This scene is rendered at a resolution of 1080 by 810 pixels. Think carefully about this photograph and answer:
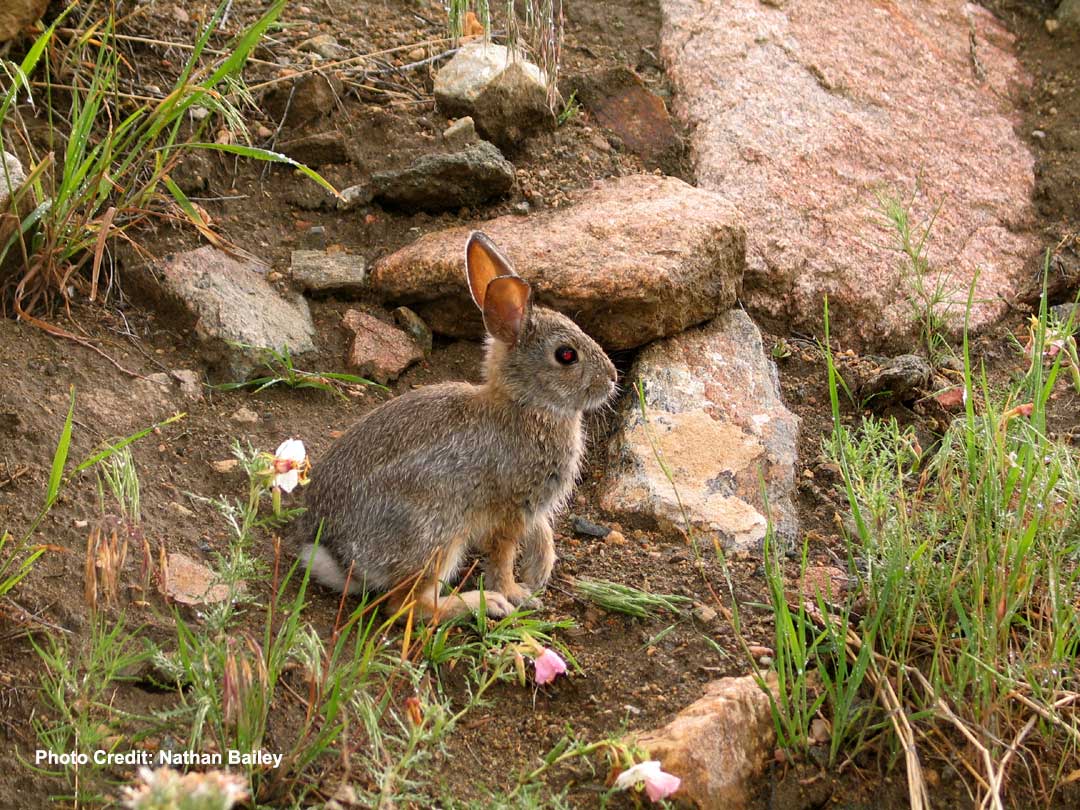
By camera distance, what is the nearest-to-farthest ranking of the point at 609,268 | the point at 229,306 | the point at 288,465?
the point at 288,465 < the point at 229,306 < the point at 609,268

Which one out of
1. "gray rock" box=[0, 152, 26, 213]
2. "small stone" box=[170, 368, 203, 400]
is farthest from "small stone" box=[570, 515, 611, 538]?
"gray rock" box=[0, 152, 26, 213]

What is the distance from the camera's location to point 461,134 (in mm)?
6227

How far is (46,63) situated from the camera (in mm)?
5504

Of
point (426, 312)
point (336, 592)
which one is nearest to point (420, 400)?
point (336, 592)

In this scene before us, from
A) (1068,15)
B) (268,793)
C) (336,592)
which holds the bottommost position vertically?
(336,592)

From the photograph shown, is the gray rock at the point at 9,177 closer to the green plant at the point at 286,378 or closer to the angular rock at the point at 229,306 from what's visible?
the angular rock at the point at 229,306

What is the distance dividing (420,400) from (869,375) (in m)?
2.17

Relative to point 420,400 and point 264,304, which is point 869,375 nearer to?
point 420,400

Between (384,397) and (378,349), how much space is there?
0.73ft

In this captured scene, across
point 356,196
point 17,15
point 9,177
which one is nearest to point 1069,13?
point 356,196

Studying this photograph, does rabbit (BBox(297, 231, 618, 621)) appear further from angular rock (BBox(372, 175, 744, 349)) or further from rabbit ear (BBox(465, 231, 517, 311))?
angular rock (BBox(372, 175, 744, 349))

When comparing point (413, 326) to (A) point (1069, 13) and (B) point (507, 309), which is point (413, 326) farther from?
(A) point (1069, 13)

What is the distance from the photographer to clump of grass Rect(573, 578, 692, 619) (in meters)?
4.28

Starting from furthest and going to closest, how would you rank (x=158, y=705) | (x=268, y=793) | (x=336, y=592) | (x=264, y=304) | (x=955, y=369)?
(x=955, y=369) → (x=264, y=304) → (x=336, y=592) → (x=158, y=705) → (x=268, y=793)
